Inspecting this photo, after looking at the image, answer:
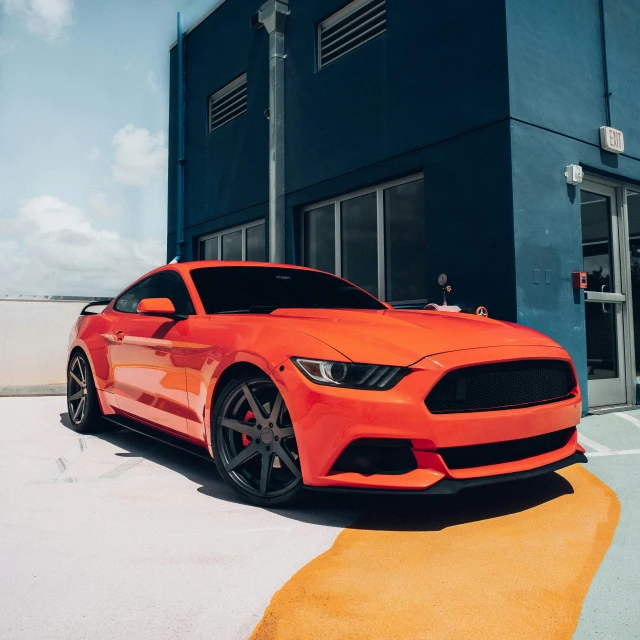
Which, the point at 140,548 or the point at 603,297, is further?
the point at 603,297

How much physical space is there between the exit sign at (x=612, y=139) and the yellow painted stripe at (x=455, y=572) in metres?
4.58

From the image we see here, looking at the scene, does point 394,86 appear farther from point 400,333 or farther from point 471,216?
point 400,333

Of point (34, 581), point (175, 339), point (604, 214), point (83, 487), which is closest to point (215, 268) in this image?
point (175, 339)

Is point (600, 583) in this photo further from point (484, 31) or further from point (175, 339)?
point (484, 31)

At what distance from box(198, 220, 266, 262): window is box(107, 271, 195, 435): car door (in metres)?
4.91

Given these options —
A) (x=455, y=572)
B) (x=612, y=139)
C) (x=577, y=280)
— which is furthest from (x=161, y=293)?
(x=612, y=139)

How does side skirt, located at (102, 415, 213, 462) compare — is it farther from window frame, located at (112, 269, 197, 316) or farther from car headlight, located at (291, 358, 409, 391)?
car headlight, located at (291, 358, 409, 391)

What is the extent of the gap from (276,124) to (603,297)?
5.00 metres

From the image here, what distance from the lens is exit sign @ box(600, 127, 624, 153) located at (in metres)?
6.74

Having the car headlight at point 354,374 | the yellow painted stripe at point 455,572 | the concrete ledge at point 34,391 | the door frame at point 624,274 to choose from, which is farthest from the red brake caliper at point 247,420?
the concrete ledge at point 34,391

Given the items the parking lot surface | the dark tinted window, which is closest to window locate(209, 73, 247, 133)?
the dark tinted window

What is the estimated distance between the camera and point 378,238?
767 centimetres

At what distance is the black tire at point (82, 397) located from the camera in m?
5.24

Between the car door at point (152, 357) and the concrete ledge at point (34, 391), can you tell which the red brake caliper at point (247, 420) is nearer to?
the car door at point (152, 357)
